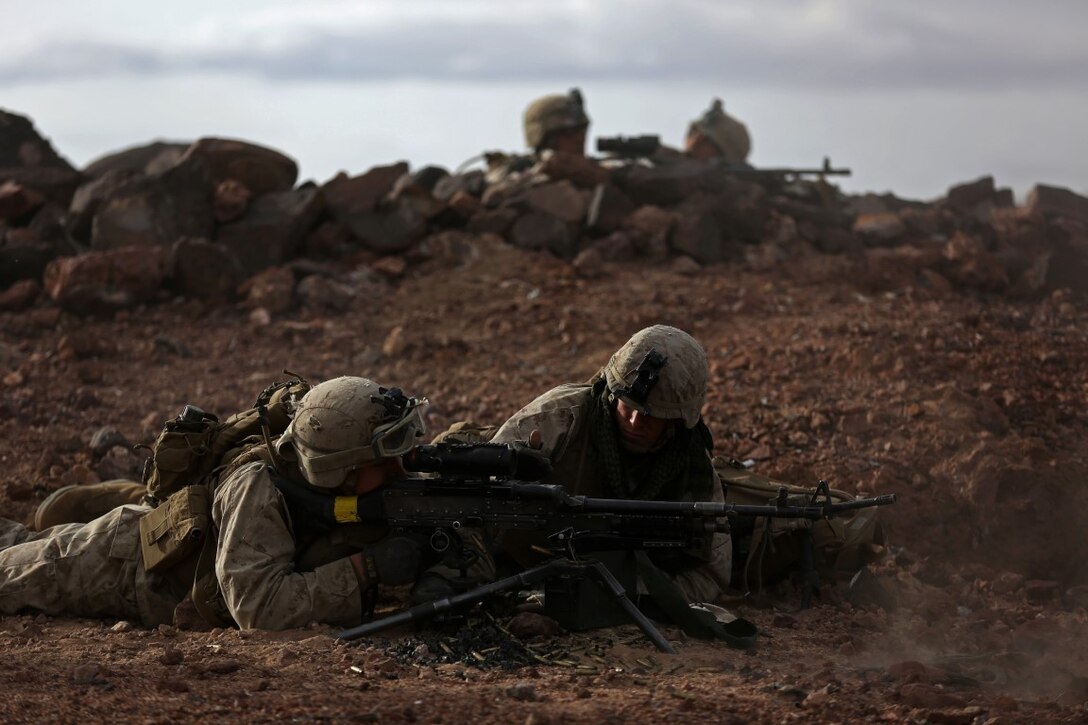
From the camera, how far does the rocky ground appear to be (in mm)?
4695

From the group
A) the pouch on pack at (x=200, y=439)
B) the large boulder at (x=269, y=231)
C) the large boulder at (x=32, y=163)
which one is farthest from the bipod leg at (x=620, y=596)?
the large boulder at (x=32, y=163)

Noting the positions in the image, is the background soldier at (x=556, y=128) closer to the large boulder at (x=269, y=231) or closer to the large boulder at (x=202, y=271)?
the large boulder at (x=269, y=231)

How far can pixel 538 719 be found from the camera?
13.9 ft

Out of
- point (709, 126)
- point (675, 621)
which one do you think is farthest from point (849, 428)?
point (709, 126)

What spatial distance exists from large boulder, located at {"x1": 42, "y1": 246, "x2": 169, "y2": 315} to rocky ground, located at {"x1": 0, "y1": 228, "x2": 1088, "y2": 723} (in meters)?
0.17

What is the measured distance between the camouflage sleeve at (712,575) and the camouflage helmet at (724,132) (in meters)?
13.1

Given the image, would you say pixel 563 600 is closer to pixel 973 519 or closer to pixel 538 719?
pixel 538 719

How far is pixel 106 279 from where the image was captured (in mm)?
12984

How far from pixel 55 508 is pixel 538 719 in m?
3.47

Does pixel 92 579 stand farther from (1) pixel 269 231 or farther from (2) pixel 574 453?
(1) pixel 269 231


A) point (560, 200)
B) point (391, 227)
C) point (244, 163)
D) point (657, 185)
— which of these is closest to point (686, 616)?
point (391, 227)

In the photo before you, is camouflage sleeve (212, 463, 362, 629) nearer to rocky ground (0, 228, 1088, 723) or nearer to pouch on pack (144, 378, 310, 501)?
rocky ground (0, 228, 1088, 723)

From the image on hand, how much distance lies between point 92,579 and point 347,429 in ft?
4.78

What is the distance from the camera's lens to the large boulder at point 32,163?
586 inches
